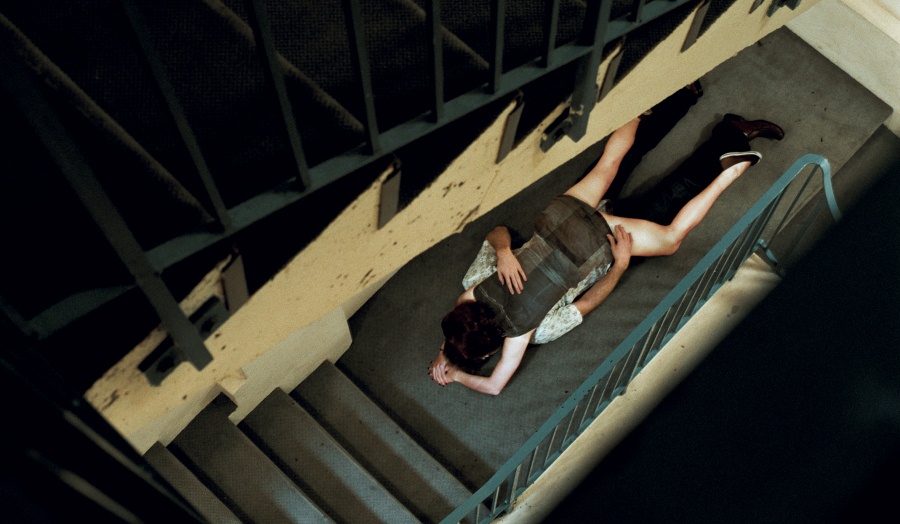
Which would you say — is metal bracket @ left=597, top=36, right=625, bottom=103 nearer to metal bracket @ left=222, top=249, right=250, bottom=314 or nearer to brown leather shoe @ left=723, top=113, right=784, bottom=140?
metal bracket @ left=222, top=249, right=250, bottom=314

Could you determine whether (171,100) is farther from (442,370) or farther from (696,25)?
(442,370)

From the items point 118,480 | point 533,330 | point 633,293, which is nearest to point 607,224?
point 633,293

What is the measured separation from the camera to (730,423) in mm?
3061

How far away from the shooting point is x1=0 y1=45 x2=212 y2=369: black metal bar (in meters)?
0.94

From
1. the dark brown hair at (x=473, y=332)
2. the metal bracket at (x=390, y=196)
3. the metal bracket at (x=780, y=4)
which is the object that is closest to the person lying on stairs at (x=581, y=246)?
the dark brown hair at (x=473, y=332)

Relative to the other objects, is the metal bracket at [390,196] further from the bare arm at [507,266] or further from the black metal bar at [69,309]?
the bare arm at [507,266]

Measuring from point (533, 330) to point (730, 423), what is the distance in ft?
3.46

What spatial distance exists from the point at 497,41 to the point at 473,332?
2.20m

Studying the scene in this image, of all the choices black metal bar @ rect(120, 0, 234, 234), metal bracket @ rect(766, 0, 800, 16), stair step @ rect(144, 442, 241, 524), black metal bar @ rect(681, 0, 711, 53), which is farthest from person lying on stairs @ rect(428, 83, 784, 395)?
black metal bar @ rect(120, 0, 234, 234)

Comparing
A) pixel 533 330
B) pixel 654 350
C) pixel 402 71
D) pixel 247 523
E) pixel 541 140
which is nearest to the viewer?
pixel 402 71

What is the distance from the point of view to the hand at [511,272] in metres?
3.65

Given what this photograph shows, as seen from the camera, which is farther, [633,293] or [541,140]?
[633,293]

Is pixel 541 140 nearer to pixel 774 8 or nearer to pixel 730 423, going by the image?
pixel 774 8

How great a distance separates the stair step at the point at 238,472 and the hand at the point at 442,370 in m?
0.96
